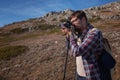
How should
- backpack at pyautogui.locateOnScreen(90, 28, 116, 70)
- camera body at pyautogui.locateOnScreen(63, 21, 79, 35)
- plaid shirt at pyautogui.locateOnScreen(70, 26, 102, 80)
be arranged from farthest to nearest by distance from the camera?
1. camera body at pyautogui.locateOnScreen(63, 21, 79, 35)
2. plaid shirt at pyautogui.locateOnScreen(70, 26, 102, 80)
3. backpack at pyautogui.locateOnScreen(90, 28, 116, 70)

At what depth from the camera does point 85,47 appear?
5.13 m

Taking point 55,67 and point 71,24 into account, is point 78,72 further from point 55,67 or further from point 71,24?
point 55,67

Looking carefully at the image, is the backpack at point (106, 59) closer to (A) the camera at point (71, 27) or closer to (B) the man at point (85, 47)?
(B) the man at point (85, 47)

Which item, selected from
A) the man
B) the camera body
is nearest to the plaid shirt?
the man

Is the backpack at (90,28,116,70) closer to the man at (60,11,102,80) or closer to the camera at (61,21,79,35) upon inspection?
the man at (60,11,102,80)

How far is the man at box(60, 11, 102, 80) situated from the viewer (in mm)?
5109

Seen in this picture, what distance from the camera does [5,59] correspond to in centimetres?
2145

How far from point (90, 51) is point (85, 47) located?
0.12 meters

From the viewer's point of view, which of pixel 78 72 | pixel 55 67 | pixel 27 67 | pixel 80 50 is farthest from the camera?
pixel 27 67

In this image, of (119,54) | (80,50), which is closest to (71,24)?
(80,50)

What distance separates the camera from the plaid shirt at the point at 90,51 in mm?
5102

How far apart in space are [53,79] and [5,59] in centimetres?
770

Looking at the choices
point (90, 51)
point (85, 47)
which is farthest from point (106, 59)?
point (85, 47)

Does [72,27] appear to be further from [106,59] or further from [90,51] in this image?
[106,59]
